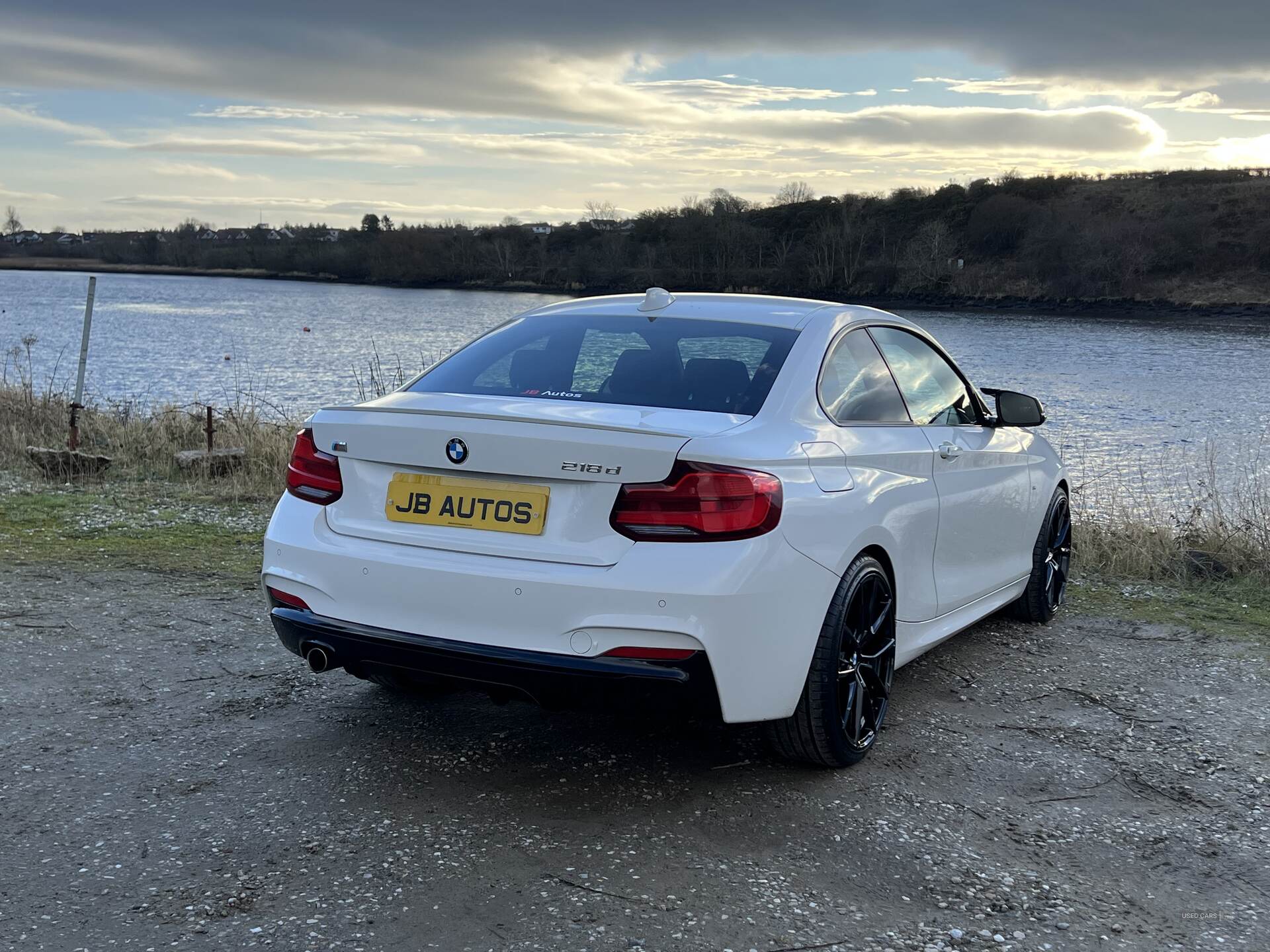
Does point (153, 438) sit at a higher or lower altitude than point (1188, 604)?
lower

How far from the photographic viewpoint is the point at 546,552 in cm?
336

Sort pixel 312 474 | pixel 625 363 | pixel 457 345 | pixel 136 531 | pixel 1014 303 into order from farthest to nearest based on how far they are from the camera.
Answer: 1. pixel 1014 303
2. pixel 457 345
3. pixel 136 531
4. pixel 625 363
5. pixel 312 474

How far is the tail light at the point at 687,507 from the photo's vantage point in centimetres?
330

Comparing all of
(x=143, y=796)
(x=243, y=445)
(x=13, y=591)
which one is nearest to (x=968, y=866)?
(x=143, y=796)

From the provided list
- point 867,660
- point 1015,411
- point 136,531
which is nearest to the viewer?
point 867,660

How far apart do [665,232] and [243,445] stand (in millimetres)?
69821

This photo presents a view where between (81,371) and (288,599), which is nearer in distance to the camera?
(288,599)

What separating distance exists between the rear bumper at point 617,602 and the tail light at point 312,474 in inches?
6.1

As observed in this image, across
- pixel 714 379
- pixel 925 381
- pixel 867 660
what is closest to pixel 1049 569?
pixel 925 381

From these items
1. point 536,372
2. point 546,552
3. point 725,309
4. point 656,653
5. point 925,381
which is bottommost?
point 656,653

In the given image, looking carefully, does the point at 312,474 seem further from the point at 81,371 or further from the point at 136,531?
the point at 81,371

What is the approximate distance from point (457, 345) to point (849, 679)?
41603mm

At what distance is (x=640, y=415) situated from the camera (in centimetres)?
359

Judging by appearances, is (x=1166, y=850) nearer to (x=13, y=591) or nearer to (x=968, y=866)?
(x=968, y=866)
